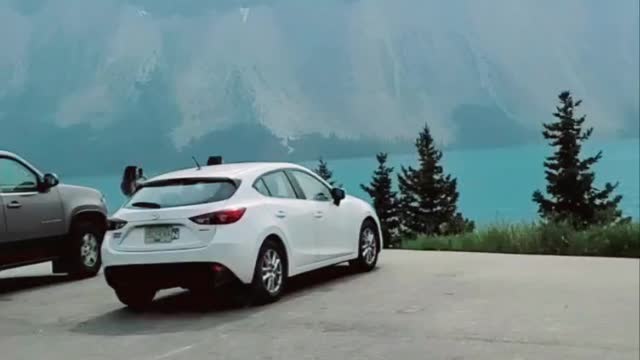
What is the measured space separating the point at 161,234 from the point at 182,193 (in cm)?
55

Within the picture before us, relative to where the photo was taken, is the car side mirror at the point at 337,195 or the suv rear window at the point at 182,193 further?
the car side mirror at the point at 337,195

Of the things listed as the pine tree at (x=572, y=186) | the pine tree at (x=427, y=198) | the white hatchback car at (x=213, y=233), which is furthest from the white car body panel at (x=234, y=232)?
the pine tree at (x=427, y=198)

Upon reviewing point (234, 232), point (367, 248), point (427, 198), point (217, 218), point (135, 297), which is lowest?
point (135, 297)

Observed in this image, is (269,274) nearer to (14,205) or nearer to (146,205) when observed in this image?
(146,205)

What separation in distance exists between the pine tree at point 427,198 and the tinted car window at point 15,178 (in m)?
11.1

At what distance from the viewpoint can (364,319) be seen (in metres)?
8.84

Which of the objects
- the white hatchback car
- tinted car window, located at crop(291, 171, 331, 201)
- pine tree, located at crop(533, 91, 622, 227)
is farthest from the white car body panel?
pine tree, located at crop(533, 91, 622, 227)

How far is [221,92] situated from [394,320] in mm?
3028

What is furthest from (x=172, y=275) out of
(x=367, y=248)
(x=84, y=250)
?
(x=84, y=250)

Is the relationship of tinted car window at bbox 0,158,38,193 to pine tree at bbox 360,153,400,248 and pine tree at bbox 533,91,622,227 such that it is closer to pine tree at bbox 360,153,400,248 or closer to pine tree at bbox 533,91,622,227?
pine tree at bbox 360,153,400,248

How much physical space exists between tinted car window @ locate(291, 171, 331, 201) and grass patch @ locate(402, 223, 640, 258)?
511 centimetres

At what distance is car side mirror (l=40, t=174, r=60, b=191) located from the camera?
11367mm

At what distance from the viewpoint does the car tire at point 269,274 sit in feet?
31.4

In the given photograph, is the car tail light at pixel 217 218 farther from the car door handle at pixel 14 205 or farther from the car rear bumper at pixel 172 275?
the car door handle at pixel 14 205
